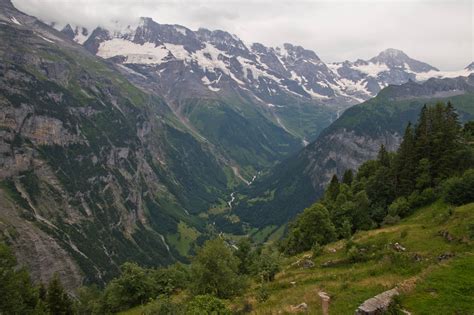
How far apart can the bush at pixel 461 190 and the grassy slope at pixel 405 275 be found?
182 inches

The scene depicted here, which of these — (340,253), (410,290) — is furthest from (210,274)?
(410,290)

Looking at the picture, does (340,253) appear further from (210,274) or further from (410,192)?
(410,192)

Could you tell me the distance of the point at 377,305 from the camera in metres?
25.1

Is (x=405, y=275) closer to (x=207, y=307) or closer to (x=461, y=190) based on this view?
(x=207, y=307)

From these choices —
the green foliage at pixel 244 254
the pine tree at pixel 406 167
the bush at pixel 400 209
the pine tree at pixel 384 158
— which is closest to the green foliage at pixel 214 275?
the green foliage at pixel 244 254

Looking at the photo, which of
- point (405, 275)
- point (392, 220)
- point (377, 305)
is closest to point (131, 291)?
point (392, 220)

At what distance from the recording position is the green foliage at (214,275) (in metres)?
50.8

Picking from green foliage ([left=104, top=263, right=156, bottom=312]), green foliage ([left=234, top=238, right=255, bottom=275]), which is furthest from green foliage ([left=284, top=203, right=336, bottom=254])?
green foliage ([left=104, top=263, right=156, bottom=312])

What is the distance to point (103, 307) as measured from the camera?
272ft

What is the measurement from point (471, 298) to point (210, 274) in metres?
32.5

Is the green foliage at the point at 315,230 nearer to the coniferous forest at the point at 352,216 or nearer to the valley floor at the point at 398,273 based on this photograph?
the coniferous forest at the point at 352,216

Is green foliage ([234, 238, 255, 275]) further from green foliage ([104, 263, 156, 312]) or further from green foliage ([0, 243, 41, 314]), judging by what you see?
green foliage ([0, 243, 41, 314])

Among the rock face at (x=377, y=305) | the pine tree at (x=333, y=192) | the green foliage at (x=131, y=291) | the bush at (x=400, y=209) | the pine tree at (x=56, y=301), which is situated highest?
the rock face at (x=377, y=305)

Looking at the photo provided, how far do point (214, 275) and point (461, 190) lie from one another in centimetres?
3742
